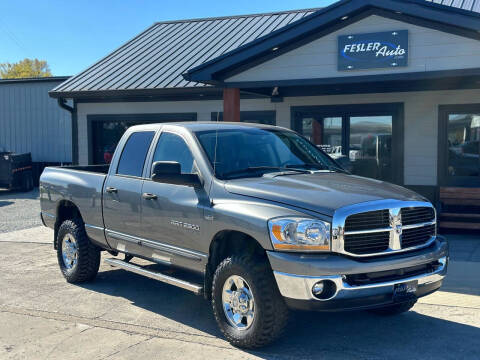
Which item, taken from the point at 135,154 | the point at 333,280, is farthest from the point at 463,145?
the point at 333,280

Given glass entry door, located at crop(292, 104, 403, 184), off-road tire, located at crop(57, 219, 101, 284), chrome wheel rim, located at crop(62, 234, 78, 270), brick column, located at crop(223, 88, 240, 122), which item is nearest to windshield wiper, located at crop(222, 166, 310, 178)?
off-road tire, located at crop(57, 219, 101, 284)

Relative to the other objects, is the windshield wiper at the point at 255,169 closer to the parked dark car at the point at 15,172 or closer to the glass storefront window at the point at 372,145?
the glass storefront window at the point at 372,145

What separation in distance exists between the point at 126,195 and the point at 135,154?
0.52 metres

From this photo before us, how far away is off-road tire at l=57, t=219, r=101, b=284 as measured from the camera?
22.7 feet

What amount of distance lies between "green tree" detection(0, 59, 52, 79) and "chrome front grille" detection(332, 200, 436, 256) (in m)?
67.8

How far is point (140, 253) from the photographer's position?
6.02 metres

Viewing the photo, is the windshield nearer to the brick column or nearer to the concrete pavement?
the concrete pavement

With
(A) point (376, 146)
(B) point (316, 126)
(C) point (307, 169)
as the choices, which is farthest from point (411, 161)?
(C) point (307, 169)

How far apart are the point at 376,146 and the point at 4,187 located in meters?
13.8

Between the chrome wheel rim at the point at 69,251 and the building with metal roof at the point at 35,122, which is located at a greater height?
the building with metal roof at the point at 35,122

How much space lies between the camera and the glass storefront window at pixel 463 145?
1152 centimetres

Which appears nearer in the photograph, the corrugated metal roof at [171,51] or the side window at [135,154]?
the side window at [135,154]

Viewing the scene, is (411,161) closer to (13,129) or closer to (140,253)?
(140,253)

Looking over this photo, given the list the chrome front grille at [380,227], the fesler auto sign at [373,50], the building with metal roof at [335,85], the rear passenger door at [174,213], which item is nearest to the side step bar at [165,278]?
the rear passenger door at [174,213]
